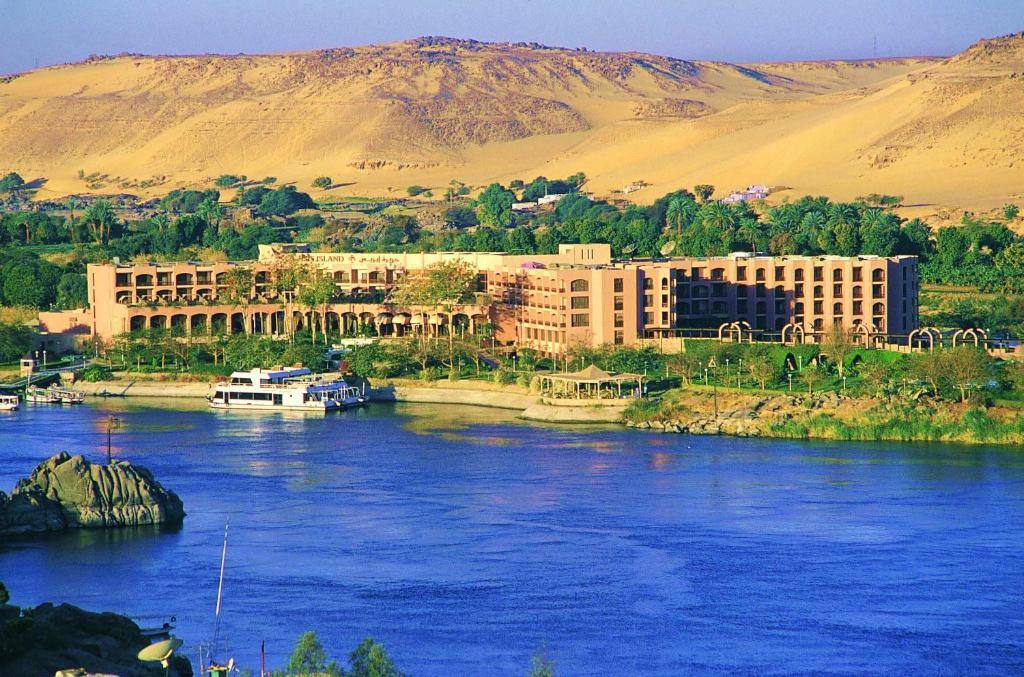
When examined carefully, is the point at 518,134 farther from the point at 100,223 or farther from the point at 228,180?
the point at 100,223

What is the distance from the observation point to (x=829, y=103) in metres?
170

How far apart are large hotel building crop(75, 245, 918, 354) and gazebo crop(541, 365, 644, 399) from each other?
5008 mm

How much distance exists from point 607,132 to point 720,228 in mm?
87044

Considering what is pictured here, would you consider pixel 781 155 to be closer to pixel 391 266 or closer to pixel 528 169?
pixel 528 169

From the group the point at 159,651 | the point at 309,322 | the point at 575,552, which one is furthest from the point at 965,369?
the point at 159,651

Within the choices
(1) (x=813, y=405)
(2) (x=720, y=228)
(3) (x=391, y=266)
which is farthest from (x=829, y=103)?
(1) (x=813, y=405)

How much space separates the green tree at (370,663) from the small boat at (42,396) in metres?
32.4

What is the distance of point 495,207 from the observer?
372ft

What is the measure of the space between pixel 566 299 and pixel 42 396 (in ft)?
45.3

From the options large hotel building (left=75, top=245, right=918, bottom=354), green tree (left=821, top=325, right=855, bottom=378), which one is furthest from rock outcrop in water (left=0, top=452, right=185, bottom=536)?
large hotel building (left=75, top=245, right=918, bottom=354)

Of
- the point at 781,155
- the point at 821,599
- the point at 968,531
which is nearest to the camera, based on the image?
the point at 821,599

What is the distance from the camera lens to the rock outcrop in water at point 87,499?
3622 cm

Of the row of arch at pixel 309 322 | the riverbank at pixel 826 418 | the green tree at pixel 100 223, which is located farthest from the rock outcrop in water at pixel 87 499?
the green tree at pixel 100 223

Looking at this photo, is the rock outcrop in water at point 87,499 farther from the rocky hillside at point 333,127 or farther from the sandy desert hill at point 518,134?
the rocky hillside at point 333,127
